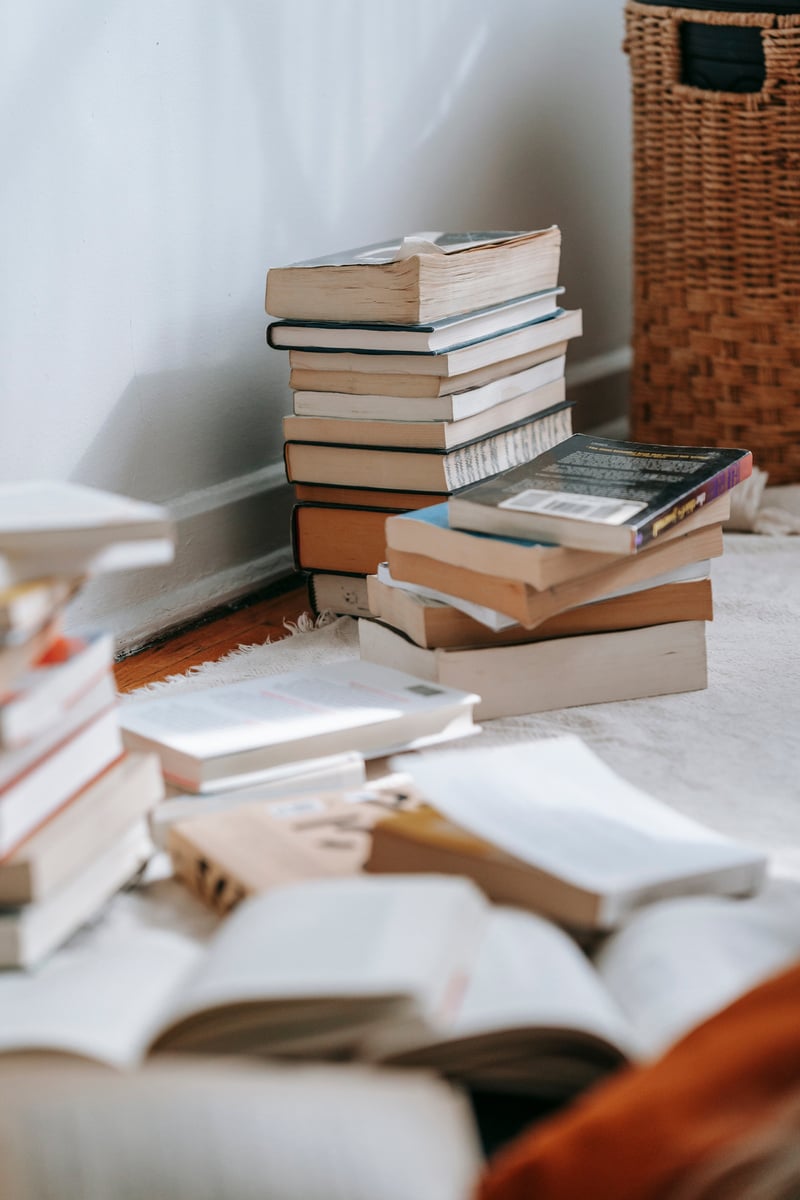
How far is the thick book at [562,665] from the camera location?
1.32 metres

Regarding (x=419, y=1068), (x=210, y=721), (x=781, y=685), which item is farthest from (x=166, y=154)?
(x=419, y=1068)

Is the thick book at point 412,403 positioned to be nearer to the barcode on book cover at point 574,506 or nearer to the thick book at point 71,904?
the barcode on book cover at point 574,506

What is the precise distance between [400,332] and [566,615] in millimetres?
407

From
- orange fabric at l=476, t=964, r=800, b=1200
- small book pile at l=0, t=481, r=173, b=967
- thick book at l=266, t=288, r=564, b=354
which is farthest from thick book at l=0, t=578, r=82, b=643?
thick book at l=266, t=288, r=564, b=354

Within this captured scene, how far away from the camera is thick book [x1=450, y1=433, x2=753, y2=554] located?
3.92ft

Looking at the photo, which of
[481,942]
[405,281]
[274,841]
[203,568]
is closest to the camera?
[481,942]

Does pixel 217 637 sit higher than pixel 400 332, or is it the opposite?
pixel 400 332

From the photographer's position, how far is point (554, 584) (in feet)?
4.05

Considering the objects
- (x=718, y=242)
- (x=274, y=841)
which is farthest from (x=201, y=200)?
(x=274, y=841)

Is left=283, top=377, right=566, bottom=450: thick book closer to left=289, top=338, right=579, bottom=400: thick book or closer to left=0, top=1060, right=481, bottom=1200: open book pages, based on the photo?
left=289, top=338, right=579, bottom=400: thick book

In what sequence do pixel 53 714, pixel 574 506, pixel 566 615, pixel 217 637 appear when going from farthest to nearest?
pixel 217 637 < pixel 566 615 < pixel 574 506 < pixel 53 714

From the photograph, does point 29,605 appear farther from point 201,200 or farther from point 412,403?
point 201,200

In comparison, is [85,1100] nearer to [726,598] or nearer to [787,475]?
[726,598]

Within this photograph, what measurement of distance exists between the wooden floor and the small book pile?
1.93ft
